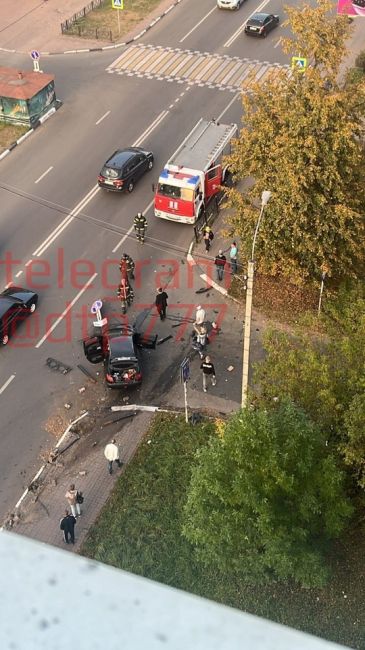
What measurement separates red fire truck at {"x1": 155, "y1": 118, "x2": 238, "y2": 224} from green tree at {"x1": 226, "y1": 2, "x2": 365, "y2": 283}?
Answer: 3866 millimetres

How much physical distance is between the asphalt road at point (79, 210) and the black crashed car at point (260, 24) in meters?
0.43

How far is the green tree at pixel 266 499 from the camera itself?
42.5 feet

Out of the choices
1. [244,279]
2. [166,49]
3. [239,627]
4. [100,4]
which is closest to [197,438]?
A: [244,279]

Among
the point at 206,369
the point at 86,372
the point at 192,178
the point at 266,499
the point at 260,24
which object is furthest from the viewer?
the point at 260,24

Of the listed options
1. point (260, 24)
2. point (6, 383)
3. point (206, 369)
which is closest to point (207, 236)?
point (206, 369)

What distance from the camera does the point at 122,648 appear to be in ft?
8.60

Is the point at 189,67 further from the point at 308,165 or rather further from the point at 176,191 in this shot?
the point at 308,165

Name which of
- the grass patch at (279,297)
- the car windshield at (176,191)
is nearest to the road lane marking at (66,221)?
the car windshield at (176,191)

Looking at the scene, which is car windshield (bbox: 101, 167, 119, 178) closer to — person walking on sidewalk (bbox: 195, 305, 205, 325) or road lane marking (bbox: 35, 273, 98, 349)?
road lane marking (bbox: 35, 273, 98, 349)

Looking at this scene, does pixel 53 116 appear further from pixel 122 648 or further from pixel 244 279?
pixel 122 648

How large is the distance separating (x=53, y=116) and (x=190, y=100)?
276 inches

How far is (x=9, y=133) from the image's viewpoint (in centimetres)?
3152

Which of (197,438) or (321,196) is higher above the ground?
(321,196)

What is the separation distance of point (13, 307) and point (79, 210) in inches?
275
